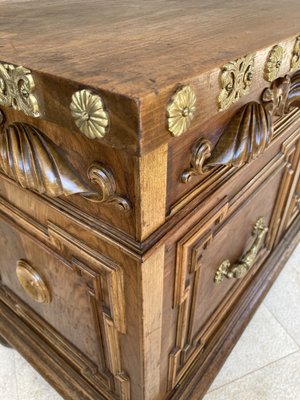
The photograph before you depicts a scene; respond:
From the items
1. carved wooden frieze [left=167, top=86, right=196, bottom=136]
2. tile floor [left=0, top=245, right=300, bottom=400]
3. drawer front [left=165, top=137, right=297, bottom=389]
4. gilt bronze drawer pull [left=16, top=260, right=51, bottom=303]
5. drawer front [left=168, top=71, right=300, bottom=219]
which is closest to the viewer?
carved wooden frieze [left=167, top=86, right=196, bottom=136]

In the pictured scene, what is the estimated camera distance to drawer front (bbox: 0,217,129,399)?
0.48 metres

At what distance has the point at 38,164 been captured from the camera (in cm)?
36

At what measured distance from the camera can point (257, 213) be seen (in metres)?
0.76

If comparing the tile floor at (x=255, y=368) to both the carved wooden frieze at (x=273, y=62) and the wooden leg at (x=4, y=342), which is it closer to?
the wooden leg at (x=4, y=342)

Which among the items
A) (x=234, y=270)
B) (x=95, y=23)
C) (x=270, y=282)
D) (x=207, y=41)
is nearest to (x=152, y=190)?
(x=207, y=41)

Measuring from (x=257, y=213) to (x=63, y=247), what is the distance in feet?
1.48

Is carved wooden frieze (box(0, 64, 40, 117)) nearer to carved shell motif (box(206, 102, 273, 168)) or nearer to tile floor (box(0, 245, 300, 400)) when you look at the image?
carved shell motif (box(206, 102, 273, 168))

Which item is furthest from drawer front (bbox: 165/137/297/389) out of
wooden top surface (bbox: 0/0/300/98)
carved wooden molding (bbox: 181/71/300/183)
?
wooden top surface (bbox: 0/0/300/98)

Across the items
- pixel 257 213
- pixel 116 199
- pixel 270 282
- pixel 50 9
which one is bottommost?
pixel 270 282

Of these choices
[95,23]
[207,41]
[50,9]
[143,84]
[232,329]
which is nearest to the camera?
[143,84]

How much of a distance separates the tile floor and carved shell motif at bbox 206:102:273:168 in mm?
685

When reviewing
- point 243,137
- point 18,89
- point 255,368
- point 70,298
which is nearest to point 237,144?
point 243,137

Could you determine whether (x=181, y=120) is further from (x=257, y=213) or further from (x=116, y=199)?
(x=257, y=213)

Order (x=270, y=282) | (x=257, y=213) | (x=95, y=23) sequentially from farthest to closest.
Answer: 1. (x=270, y=282)
2. (x=257, y=213)
3. (x=95, y=23)
